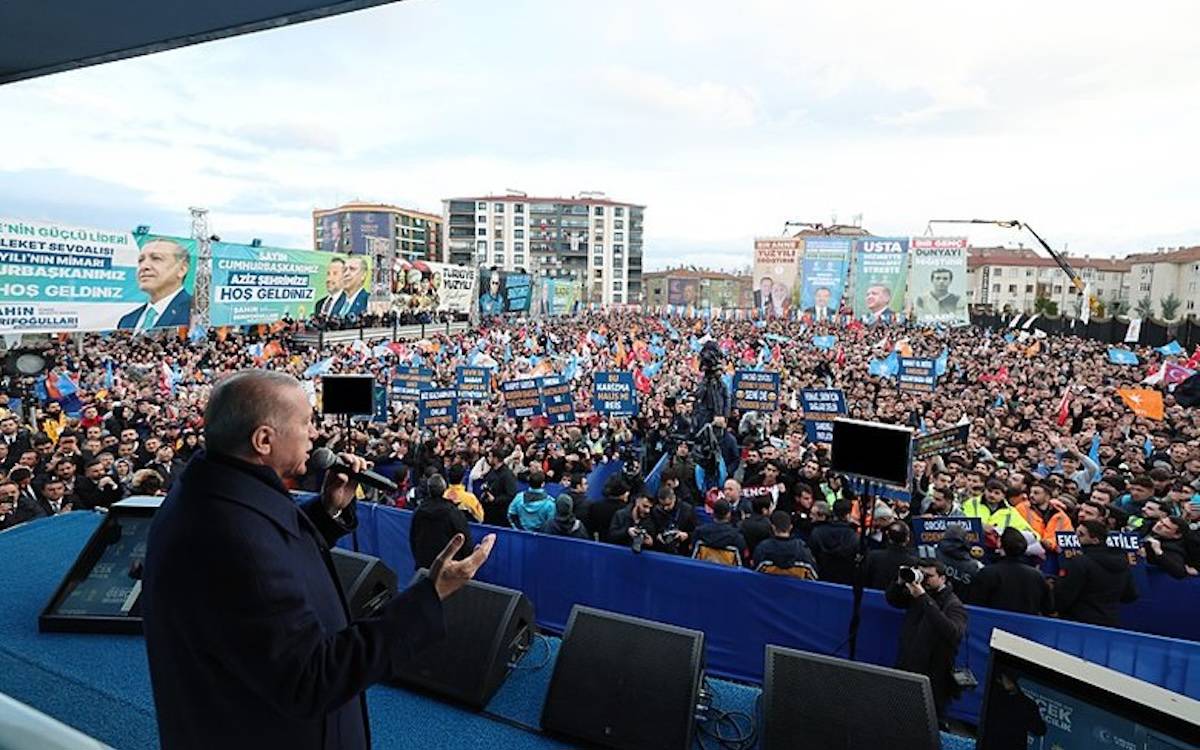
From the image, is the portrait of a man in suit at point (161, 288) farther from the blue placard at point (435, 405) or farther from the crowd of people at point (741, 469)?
the blue placard at point (435, 405)

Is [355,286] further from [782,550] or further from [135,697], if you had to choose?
[135,697]

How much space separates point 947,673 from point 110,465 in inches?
339

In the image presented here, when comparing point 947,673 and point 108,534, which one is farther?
point 947,673

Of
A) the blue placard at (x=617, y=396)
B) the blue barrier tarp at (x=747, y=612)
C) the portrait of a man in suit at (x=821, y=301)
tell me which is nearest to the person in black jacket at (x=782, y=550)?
the blue barrier tarp at (x=747, y=612)

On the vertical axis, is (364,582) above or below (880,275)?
below

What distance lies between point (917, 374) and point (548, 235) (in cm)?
9526

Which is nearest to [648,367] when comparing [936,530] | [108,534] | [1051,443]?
[1051,443]

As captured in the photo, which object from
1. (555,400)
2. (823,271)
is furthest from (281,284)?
(823,271)

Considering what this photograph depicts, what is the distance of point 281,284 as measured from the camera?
24.9 m

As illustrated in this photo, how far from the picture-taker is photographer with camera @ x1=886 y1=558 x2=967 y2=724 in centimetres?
425

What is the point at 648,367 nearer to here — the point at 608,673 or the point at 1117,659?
the point at 1117,659

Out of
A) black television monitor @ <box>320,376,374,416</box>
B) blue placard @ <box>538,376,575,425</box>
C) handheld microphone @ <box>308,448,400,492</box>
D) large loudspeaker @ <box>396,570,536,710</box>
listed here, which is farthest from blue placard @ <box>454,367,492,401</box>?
handheld microphone @ <box>308,448,400,492</box>

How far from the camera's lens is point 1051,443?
36.7 ft

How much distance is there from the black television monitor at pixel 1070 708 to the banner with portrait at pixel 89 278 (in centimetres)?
1948
